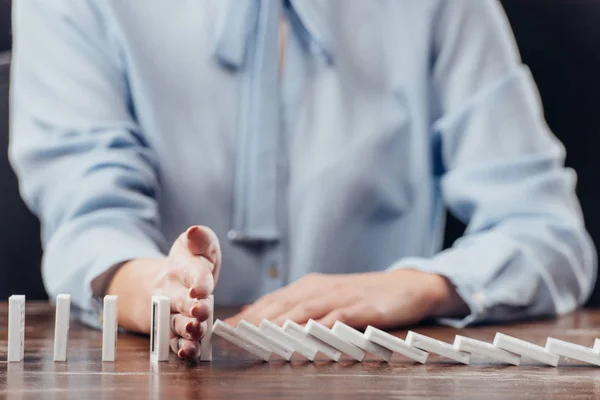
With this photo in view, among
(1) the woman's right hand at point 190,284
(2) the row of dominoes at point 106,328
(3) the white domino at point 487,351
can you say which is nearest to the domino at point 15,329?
(2) the row of dominoes at point 106,328

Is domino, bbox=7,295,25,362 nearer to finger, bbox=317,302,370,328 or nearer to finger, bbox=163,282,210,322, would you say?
finger, bbox=163,282,210,322

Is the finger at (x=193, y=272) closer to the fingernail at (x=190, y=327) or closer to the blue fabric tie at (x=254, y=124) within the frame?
the fingernail at (x=190, y=327)

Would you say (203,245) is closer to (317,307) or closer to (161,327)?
(161,327)

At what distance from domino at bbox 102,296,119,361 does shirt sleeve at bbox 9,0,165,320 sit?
1.11ft

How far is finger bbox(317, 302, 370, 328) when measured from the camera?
2.77ft

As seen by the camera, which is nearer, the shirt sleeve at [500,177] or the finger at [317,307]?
the finger at [317,307]

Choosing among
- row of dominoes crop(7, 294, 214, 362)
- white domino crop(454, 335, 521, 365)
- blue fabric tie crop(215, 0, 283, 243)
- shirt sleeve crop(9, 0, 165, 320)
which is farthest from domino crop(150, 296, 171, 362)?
blue fabric tie crop(215, 0, 283, 243)

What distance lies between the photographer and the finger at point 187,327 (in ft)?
1.98

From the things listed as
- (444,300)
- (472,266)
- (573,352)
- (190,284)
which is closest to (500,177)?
(472,266)

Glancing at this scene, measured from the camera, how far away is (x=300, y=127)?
1281 mm

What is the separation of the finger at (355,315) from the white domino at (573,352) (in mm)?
252

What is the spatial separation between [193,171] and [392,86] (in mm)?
348

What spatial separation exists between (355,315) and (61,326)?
34 centimetres

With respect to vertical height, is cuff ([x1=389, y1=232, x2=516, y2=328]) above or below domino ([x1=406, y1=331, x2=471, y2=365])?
below
